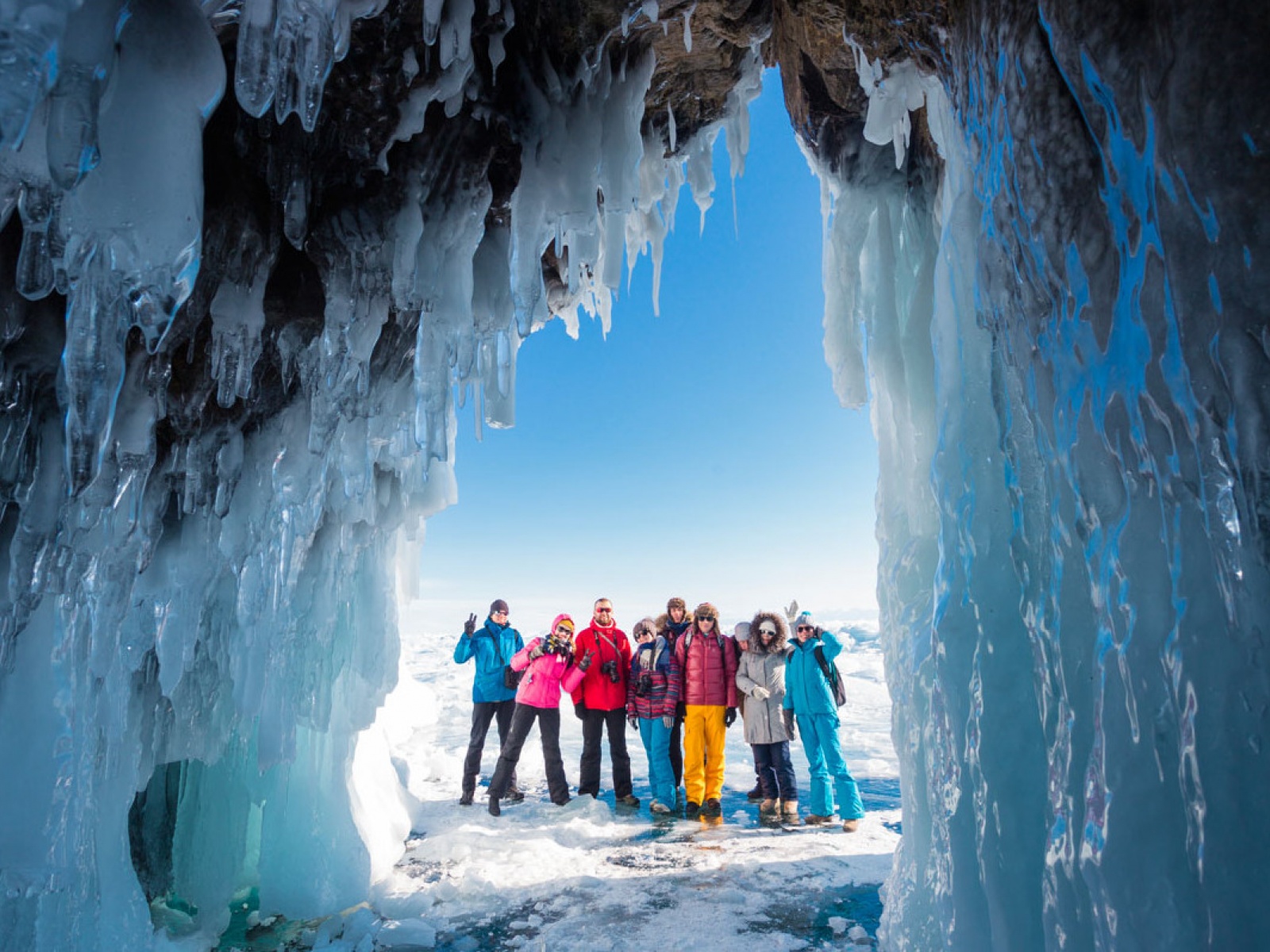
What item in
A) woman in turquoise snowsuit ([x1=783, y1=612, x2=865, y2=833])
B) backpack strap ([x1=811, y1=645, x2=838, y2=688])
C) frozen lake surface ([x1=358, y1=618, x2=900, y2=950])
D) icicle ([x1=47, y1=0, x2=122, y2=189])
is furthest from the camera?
backpack strap ([x1=811, y1=645, x2=838, y2=688])

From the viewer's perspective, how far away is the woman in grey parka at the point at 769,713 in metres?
6.01

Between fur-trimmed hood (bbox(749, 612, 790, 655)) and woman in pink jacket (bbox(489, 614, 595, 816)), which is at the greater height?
fur-trimmed hood (bbox(749, 612, 790, 655))

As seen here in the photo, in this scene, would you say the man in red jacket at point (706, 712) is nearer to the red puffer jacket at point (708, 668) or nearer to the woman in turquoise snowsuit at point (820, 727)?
the red puffer jacket at point (708, 668)

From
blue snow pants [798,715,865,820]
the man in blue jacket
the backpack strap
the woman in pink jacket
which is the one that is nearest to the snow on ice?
blue snow pants [798,715,865,820]

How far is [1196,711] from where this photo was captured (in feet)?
4.70

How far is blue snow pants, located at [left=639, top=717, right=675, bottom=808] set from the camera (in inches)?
252

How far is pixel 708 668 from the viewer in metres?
6.47

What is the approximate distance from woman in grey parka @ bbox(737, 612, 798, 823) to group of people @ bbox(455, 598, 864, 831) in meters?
0.01

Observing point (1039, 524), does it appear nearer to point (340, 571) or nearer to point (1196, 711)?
point (1196, 711)

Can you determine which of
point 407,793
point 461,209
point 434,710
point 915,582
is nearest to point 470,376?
point 461,209

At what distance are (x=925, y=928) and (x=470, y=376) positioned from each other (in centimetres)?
411

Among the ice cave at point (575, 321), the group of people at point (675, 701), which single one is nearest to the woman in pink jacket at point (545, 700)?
the group of people at point (675, 701)

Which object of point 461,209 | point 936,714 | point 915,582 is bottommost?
point 936,714

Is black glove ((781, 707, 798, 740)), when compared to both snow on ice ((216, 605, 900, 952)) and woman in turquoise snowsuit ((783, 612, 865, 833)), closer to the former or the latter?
woman in turquoise snowsuit ((783, 612, 865, 833))
